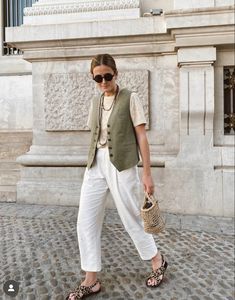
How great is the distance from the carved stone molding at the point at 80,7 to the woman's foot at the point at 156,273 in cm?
390

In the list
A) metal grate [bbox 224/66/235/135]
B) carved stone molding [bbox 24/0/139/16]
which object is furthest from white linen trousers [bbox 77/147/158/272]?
carved stone molding [bbox 24/0/139/16]

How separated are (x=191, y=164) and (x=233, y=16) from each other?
2.01 m

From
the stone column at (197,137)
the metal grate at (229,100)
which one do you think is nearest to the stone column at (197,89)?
the stone column at (197,137)

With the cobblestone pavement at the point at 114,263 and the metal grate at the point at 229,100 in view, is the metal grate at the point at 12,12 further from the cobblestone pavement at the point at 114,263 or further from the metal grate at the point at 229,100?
the cobblestone pavement at the point at 114,263

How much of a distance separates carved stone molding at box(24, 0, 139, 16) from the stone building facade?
15 mm

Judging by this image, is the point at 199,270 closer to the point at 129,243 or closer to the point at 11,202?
the point at 129,243

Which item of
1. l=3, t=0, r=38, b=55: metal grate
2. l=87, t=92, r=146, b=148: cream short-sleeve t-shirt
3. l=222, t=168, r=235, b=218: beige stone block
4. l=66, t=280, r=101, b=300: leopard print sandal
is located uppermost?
l=3, t=0, r=38, b=55: metal grate

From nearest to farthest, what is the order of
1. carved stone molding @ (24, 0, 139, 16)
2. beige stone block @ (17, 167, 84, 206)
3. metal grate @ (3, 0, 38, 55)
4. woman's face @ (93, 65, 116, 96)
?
woman's face @ (93, 65, 116, 96), beige stone block @ (17, 167, 84, 206), carved stone molding @ (24, 0, 139, 16), metal grate @ (3, 0, 38, 55)

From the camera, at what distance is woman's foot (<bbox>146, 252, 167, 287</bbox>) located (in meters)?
2.58

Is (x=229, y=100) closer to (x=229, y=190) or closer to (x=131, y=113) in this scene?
(x=229, y=190)

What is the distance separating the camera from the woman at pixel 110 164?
7.79ft

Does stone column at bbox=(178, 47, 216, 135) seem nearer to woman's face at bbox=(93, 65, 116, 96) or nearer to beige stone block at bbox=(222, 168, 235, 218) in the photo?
beige stone block at bbox=(222, 168, 235, 218)

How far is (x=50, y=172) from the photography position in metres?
5.13

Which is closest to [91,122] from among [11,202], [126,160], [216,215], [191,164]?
[126,160]
